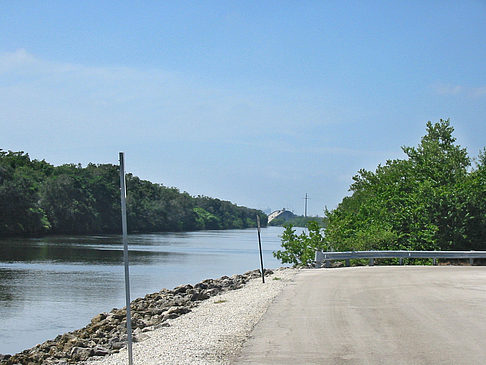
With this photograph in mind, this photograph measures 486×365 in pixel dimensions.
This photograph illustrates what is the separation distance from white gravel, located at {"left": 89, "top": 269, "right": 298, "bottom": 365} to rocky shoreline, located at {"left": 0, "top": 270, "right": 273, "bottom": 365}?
758 mm

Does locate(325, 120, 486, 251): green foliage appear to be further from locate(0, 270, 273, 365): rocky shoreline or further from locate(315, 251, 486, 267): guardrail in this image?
locate(0, 270, 273, 365): rocky shoreline

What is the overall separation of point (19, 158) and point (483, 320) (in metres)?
120

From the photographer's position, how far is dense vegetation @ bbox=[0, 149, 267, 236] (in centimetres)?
9038

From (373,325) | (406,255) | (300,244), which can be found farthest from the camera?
(300,244)

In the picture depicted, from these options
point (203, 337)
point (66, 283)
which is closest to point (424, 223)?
point (66, 283)

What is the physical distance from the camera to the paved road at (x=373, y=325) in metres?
9.58

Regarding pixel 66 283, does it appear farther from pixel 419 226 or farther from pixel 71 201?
pixel 71 201

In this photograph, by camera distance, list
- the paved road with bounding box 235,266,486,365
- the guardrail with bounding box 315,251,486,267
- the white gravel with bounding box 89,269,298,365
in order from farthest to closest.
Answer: the guardrail with bounding box 315,251,486,267 → the white gravel with bounding box 89,269,298,365 → the paved road with bounding box 235,266,486,365

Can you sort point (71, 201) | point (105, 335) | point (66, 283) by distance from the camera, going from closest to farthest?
1. point (105, 335)
2. point (66, 283)
3. point (71, 201)

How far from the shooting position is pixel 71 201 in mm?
111500

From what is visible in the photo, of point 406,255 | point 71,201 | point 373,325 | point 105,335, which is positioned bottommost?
point 105,335

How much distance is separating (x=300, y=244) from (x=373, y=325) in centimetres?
1956

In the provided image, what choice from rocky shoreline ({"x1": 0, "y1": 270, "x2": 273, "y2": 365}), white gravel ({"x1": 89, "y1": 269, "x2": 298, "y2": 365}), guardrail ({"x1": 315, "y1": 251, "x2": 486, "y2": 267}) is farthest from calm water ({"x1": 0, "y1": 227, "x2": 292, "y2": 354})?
guardrail ({"x1": 315, "y1": 251, "x2": 486, "y2": 267})

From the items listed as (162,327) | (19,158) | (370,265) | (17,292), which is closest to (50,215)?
(19,158)
